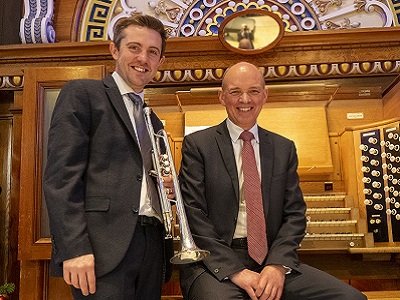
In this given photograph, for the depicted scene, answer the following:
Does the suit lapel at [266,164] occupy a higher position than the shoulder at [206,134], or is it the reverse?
the shoulder at [206,134]

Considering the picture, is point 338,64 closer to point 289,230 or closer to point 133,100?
point 289,230

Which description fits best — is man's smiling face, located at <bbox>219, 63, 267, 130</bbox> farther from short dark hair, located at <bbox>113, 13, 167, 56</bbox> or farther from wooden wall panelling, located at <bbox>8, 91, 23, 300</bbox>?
wooden wall panelling, located at <bbox>8, 91, 23, 300</bbox>

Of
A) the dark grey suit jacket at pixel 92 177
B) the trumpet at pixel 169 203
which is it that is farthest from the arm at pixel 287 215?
the dark grey suit jacket at pixel 92 177

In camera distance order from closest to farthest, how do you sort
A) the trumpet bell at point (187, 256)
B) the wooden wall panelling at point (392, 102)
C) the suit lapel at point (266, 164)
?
the trumpet bell at point (187, 256), the suit lapel at point (266, 164), the wooden wall panelling at point (392, 102)

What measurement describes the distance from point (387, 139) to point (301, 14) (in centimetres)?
167

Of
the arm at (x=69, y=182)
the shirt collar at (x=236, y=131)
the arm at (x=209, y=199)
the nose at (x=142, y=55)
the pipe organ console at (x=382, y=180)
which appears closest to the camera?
the arm at (x=69, y=182)

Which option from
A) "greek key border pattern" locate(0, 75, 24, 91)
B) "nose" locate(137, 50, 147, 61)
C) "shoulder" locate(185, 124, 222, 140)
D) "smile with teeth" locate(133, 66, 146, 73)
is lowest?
"shoulder" locate(185, 124, 222, 140)

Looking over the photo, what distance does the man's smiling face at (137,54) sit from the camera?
233cm

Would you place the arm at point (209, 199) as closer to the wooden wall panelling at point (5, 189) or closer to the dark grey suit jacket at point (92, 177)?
the dark grey suit jacket at point (92, 177)

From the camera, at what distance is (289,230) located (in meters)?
2.59

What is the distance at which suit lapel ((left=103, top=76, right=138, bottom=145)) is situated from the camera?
224 cm

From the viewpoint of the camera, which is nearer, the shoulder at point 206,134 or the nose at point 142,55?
the nose at point 142,55

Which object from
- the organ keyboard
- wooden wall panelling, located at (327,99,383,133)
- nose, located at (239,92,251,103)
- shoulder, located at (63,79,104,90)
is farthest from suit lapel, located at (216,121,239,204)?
wooden wall panelling, located at (327,99,383,133)

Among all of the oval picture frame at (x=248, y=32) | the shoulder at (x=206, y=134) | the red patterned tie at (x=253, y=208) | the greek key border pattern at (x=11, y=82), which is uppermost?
the oval picture frame at (x=248, y=32)
